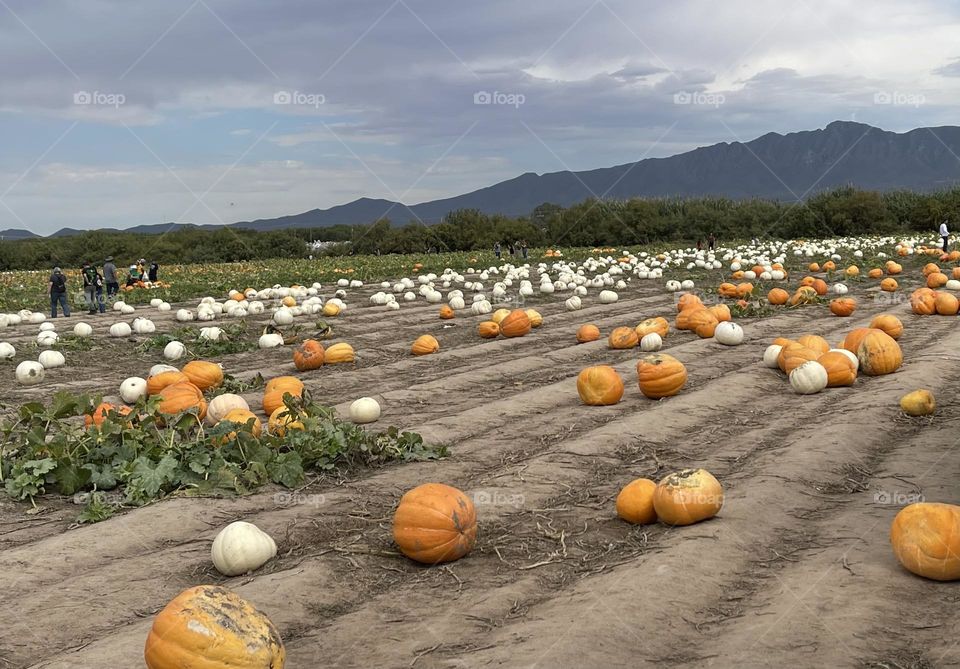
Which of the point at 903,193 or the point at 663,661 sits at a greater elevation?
the point at 903,193

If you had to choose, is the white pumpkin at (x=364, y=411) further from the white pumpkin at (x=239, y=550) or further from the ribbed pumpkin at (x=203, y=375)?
the white pumpkin at (x=239, y=550)

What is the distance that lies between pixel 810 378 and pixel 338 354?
21.6 feet

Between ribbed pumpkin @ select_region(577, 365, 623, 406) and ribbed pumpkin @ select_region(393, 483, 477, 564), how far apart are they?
163 inches

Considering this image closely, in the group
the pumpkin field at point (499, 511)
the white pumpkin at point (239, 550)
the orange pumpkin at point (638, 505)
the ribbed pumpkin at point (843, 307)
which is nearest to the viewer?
the pumpkin field at point (499, 511)

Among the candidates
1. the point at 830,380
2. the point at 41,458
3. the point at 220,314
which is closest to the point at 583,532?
the point at 41,458

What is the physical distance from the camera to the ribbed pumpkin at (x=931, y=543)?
4570 millimetres

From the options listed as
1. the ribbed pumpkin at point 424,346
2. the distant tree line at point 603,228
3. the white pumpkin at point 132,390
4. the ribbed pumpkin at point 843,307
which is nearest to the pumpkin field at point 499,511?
the white pumpkin at point 132,390

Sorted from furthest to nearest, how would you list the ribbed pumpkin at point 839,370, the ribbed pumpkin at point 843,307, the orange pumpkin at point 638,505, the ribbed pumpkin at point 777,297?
the ribbed pumpkin at point 777,297, the ribbed pumpkin at point 843,307, the ribbed pumpkin at point 839,370, the orange pumpkin at point 638,505

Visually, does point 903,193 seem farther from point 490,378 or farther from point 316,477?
point 316,477

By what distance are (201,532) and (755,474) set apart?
413 cm

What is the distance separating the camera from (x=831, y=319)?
15594mm

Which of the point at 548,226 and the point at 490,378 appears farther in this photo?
the point at 548,226

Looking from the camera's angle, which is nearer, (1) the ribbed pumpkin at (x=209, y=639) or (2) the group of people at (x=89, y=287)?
(1) the ribbed pumpkin at (x=209, y=639)

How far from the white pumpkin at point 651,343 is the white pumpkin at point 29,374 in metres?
8.63
